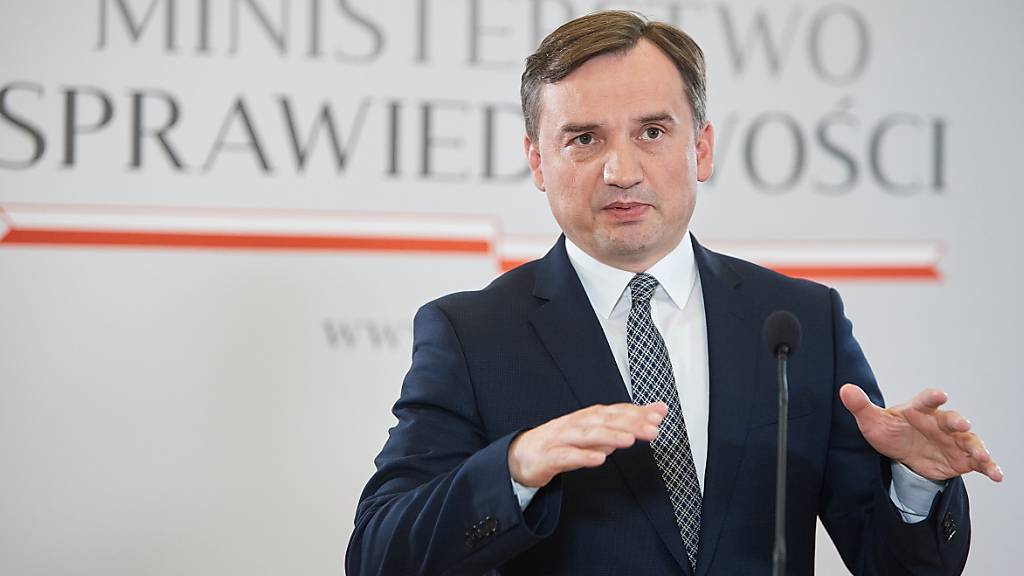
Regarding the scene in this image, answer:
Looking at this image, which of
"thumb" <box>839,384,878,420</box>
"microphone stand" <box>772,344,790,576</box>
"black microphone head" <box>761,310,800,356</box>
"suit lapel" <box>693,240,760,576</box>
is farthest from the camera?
"suit lapel" <box>693,240,760,576</box>

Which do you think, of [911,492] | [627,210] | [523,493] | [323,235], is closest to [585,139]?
[627,210]

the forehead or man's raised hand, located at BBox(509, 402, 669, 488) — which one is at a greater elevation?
the forehead

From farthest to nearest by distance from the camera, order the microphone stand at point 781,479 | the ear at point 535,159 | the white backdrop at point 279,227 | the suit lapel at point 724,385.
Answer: the white backdrop at point 279,227, the ear at point 535,159, the suit lapel at point 724,385, the microphone stand at point 781,479

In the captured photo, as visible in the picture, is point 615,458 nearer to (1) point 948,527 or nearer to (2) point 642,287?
(2) point 642,287

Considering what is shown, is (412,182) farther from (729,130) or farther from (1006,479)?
(1006,479)

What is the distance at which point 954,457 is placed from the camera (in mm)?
1556

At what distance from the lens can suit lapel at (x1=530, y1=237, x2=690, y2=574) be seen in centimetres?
165

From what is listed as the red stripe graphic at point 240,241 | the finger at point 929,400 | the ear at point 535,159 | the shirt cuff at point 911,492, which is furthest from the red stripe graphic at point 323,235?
the finger at point 929,400

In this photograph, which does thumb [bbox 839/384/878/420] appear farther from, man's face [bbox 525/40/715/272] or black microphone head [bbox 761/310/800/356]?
man's face [bbox 525/40/715/272]

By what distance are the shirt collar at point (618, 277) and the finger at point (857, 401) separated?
0.37 metres

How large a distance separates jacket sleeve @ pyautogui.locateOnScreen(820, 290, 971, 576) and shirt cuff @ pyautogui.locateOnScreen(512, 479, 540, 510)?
1.74 ft

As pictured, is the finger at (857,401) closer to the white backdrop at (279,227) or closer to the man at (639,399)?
the man at (639,399)

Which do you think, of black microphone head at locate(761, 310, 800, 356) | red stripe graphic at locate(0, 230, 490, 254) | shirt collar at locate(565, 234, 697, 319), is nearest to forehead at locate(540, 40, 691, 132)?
shirt collar at locate(565, 234, 697, 319)

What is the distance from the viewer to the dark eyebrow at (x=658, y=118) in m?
1.80
